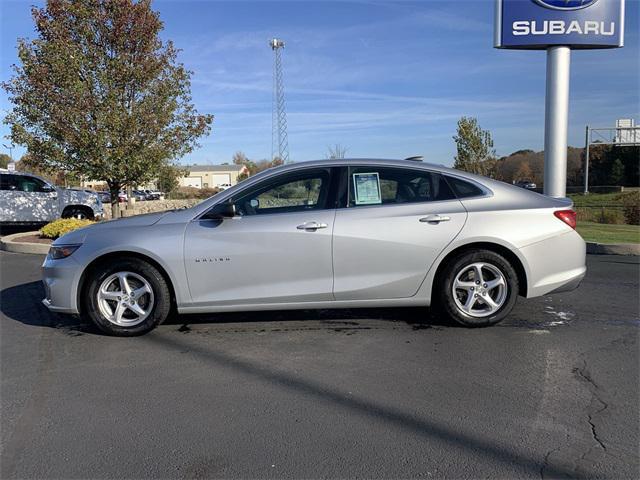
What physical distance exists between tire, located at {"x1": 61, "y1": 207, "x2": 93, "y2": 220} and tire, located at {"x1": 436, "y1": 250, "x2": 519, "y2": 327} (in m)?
13.9

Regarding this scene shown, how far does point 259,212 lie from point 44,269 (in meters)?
2.19

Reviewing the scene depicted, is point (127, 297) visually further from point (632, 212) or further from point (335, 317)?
point (632, 212)

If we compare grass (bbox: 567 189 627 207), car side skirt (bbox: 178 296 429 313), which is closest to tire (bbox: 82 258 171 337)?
car side skirt (bbox: 178 296 429 313)

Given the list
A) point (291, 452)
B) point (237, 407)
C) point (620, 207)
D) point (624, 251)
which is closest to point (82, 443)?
point (237, 407)

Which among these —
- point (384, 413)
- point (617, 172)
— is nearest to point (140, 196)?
point (617, 172)

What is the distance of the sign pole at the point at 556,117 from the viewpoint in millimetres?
13062

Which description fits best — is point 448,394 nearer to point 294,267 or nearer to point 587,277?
point 294,267

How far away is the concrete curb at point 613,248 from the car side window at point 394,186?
6.54 meters

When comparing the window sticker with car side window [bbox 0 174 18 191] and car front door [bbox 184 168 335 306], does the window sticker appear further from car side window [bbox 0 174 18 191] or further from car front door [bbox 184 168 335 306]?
car side window [bbox 0 174 18 191]

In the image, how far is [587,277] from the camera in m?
7.90

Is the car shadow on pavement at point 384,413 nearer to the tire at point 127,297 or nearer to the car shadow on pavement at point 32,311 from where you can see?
the tire at point 127,297

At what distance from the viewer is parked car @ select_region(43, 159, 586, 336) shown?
16.6ft

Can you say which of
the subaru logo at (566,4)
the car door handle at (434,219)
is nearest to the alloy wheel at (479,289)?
the car door handle at (434,219)

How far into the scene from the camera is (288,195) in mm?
5301
